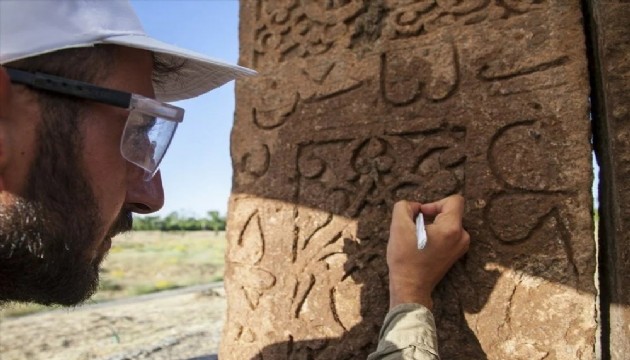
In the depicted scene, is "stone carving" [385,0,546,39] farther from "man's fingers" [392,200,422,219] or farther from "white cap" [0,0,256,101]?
"white cap" [0,0,256,101]

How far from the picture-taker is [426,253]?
1453 mm

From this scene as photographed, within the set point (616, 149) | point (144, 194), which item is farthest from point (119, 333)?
point (616, 149)

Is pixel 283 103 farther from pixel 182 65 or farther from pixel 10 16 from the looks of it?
pixel 10 16

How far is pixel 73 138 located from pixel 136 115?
0.14m

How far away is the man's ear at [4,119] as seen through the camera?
0.91 metres

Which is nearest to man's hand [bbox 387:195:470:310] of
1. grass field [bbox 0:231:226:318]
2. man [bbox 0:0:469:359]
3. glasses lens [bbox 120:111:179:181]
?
man [bbox 0:0:469:359]

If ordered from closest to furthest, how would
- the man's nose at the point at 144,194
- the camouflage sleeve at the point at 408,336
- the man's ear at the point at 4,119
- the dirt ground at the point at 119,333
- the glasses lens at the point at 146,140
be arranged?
the man's ear at the point at 4,119, the glasses lens at the point at 146,140, the man's nose at the point at 144,194, the camouflage sleeve at the point at 408,336, the dirt ground at the point at 119,333

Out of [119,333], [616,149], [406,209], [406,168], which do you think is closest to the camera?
[616,149]

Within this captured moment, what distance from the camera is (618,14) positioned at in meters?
1.43

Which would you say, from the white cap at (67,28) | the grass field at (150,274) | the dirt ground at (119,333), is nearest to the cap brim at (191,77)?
the white cap at (67,28)

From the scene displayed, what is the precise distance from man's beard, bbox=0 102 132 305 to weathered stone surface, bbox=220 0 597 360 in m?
0.83

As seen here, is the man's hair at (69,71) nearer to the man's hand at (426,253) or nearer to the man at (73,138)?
the man at (73,138)

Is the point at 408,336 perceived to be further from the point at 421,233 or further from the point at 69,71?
the point at 69,71

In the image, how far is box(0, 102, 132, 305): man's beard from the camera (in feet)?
3.14
